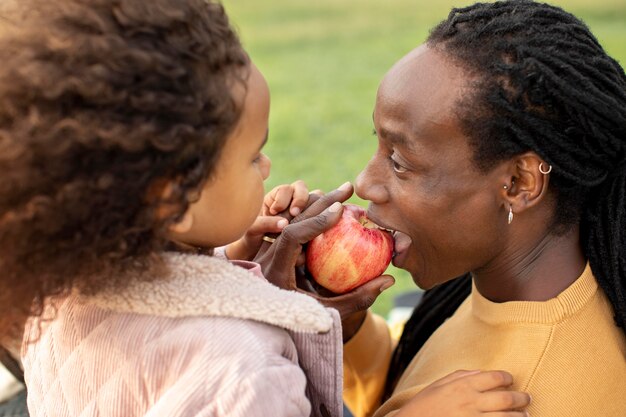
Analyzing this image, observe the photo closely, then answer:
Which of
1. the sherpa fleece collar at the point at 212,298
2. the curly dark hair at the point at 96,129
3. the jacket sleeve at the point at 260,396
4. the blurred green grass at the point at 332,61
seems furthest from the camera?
the blurred green grass at the point at 332,61

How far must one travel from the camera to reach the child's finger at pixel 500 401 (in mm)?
2258

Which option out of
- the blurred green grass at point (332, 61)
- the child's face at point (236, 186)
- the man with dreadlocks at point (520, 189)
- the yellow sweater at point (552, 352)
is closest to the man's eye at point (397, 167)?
the man with dreadlocks at point (520, 189)

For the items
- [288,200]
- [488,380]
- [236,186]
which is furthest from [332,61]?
[236,186]

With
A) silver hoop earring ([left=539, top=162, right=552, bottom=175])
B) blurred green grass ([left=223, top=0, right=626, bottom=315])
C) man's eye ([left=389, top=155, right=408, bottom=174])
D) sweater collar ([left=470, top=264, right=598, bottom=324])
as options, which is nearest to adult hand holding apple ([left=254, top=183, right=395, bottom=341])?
man's eye ([left=389, top=155, right=408, bottom=174])

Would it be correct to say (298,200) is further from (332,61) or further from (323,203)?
(332,61)

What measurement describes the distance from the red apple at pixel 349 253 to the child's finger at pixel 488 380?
0.54 metres

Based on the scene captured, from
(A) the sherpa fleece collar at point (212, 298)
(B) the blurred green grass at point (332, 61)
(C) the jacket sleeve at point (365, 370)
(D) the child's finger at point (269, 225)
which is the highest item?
(A) the sherpa fleece collar at point (212, 298)

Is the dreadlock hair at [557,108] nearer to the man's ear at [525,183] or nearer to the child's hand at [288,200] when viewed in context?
the man's ear at [525,183]

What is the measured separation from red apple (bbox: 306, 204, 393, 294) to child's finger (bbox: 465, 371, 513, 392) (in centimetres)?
54

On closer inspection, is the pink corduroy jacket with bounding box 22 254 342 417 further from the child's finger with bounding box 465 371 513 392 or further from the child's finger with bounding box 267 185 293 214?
the child's finger with bounding box 267 185 293 214

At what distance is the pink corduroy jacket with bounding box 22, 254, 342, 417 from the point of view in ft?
6.21

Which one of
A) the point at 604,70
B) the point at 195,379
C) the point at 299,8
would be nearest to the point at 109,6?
the point at 195,379

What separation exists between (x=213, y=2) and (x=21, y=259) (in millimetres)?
717

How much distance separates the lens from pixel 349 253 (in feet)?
8.86
